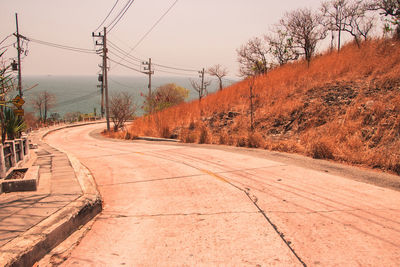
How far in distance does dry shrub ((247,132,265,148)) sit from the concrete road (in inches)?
189

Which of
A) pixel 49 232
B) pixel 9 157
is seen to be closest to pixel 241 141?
pixel 9 157

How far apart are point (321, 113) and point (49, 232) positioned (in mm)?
11496

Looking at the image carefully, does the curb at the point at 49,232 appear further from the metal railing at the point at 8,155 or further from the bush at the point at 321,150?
the bush at the point at 321,150

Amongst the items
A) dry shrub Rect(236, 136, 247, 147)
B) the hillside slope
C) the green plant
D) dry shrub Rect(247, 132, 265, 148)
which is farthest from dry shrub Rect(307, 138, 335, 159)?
the green plant

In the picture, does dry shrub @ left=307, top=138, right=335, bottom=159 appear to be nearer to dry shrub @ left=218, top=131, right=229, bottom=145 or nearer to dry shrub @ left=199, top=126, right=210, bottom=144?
dry shrub @ left=218, top=131, right=229, bottom=145

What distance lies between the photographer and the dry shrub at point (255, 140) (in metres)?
12.9

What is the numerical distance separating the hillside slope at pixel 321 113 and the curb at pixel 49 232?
23.6 ft

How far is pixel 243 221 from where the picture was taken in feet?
15.4

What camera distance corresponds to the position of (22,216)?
15.0 feet

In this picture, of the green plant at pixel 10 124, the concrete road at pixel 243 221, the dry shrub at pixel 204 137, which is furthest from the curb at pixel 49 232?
the dry shrub at pixel 204 137

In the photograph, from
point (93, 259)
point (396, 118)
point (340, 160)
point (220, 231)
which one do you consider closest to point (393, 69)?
point (396, 118)

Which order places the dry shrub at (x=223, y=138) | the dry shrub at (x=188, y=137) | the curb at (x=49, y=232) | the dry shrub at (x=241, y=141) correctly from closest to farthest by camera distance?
the curb at (x=49, y=232), the dry shrub at (x=241, y=141), the dry shrub at (x=223, y=138), the dry shrub at (x=188, y=137)

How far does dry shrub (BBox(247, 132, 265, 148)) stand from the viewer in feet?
42.3

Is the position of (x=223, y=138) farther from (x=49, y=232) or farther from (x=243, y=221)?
(x=49, y=232)
